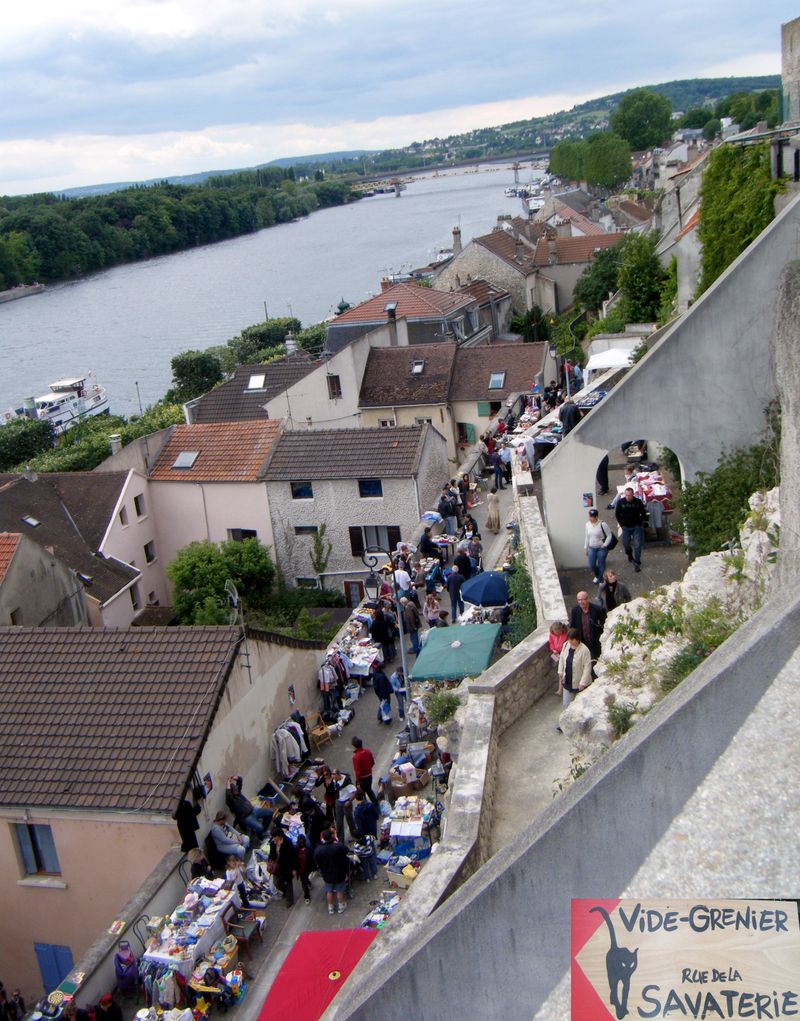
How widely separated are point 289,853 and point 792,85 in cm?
1835

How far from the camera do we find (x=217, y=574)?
31.3m

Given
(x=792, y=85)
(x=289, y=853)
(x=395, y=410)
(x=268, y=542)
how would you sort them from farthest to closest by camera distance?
(x=395, y=410) → (x=268, y=542) → (x=792, y=85) → (x=289, y=853)

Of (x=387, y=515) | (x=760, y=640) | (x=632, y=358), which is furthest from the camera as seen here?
(x=387, y=515)

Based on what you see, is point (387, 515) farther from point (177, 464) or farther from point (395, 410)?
point (395, 410)

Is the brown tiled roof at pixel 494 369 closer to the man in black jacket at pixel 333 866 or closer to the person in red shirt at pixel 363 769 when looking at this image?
the person in red shirt at pixel 363 769

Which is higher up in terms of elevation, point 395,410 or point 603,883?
point 603,883

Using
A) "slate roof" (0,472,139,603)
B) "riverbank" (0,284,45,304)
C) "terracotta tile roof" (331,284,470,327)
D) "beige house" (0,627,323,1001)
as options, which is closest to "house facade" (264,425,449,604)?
"slate roof" (0,472,139,603)

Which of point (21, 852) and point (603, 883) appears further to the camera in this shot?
point (21, 852)

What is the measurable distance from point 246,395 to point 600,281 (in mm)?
21822

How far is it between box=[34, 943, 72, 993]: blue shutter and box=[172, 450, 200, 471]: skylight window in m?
21.7

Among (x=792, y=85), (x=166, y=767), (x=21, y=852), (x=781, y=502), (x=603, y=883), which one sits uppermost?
(x=792, y=85)

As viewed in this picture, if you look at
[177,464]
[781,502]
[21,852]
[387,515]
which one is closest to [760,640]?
[781,502]

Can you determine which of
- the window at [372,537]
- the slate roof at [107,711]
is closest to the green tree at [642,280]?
the window at [372,537]

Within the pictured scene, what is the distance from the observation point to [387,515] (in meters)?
31.2
